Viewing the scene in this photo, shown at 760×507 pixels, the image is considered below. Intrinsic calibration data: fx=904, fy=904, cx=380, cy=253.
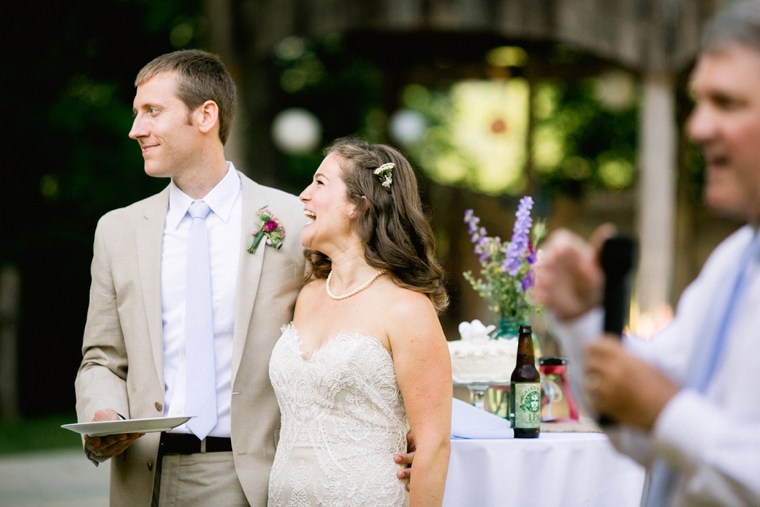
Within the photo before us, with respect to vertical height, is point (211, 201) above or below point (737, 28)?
below

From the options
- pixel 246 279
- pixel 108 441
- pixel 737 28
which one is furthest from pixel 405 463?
pixel 737 28

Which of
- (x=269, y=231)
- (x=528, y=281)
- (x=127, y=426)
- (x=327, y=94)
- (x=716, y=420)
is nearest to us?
(x=716, y=420)

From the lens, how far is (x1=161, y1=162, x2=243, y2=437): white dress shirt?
3275 mm

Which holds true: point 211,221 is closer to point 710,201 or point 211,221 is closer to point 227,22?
point 710,201

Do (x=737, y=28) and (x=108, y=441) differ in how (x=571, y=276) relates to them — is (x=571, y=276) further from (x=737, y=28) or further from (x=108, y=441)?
(x=108, y=441)

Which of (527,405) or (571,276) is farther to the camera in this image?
(527,405)

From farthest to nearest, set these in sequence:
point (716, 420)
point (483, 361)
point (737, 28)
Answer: point (483, 361) → point (737, 28) → point (716, 420)

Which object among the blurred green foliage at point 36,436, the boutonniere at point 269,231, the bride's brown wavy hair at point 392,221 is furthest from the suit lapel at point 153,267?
the blurred green foliage at point 36,436

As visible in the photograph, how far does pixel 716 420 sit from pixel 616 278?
0.30 m

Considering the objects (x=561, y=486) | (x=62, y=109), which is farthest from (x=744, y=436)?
(x=62, y=109)

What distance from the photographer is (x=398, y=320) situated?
3.04 m

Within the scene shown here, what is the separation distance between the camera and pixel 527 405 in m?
3.36

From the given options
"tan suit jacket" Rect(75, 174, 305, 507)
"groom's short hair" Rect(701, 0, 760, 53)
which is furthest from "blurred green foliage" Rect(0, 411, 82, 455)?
"groom's short hair" Rect(701, 0, 760, 53)

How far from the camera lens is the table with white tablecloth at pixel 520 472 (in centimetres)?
326
